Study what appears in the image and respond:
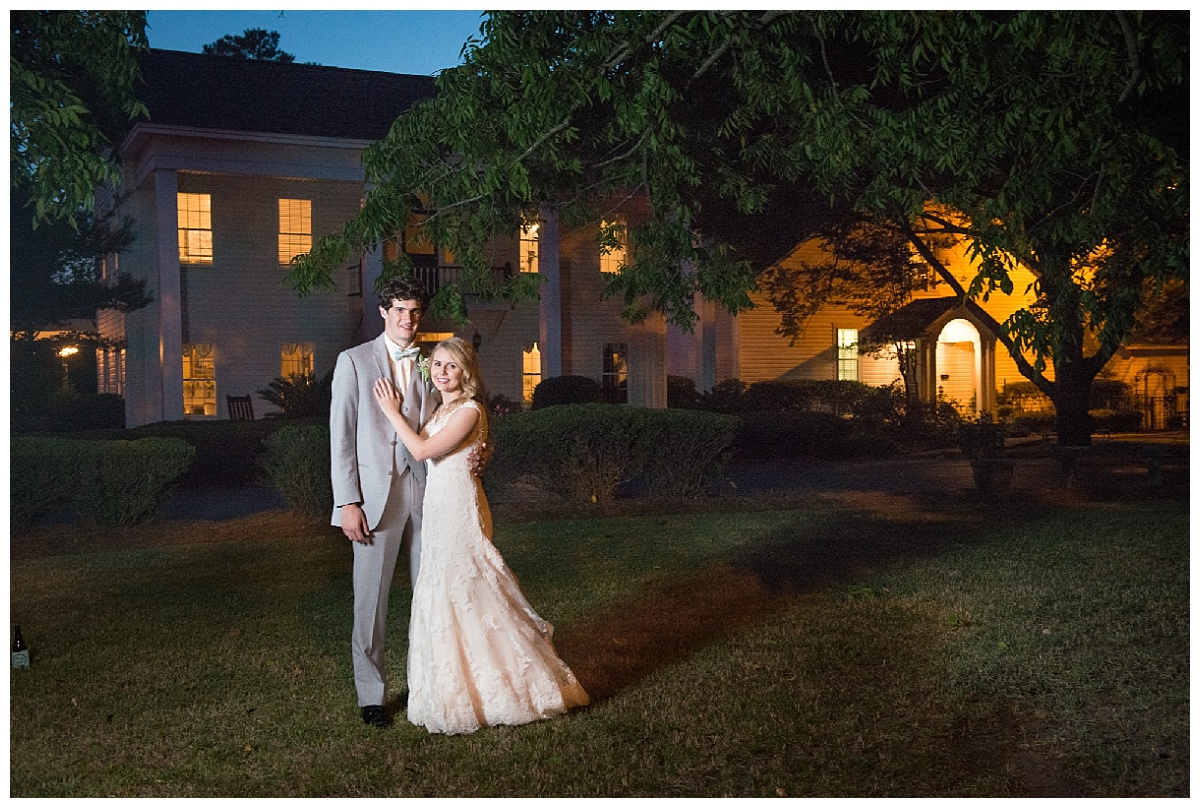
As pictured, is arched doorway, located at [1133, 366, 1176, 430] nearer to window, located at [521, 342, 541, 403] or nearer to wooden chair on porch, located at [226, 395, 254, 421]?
window, located at [521, 342, 541, 403]

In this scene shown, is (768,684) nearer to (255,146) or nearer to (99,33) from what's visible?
(99,33)

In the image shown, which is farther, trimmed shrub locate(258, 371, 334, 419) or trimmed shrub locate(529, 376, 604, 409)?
trimmed shrub locate(529, 376, 604, 409)

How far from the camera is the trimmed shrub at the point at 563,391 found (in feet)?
72.7

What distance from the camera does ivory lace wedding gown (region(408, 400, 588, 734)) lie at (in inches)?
221

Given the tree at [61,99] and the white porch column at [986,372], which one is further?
the white porch column at [986,372]

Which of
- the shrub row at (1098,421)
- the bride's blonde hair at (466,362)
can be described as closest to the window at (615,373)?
the shrub row at (1098,421)

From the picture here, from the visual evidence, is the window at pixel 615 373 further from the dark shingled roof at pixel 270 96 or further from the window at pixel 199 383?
the window at pixel 199 383

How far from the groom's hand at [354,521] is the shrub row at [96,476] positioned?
23.8 ft

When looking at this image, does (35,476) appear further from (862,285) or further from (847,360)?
(847,360)

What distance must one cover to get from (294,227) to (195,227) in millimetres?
1914

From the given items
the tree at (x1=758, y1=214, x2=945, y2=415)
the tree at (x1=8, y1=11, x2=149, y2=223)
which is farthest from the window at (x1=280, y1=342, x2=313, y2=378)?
the tree at (x1=8, y1=11, x2=149, y2=223)

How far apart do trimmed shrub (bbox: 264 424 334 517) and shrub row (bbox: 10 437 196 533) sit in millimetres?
1049
